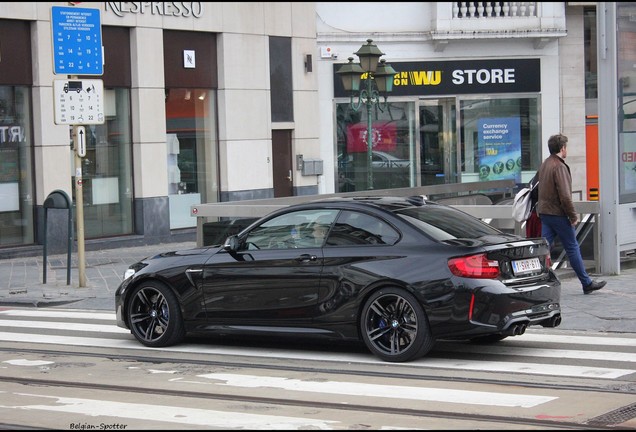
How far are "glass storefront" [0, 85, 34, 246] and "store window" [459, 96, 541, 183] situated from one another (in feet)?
41.5

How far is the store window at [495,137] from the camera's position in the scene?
96.6 ft

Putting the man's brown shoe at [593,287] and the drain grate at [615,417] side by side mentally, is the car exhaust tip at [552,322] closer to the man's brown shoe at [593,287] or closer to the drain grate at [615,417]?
the drain grate at [615,417]

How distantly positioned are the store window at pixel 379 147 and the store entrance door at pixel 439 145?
0.34m

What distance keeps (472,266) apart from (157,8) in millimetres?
15518

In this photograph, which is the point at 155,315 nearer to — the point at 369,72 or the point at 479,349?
the point at 479,349

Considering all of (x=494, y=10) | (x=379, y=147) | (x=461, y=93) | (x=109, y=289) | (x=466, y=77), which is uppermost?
(x=494, y=10)

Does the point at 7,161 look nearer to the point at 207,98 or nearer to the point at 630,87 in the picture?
the point at 207,98

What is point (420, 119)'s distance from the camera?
95.7ft

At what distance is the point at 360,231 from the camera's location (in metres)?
9.99

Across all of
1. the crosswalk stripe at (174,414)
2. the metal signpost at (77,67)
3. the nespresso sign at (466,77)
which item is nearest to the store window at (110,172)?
the metal signpost at (77,67)

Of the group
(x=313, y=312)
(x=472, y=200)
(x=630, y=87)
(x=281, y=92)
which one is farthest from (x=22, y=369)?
(x=281, y=92)

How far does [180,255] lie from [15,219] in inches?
432

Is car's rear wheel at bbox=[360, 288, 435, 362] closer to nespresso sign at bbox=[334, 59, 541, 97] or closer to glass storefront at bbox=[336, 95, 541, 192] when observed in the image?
glass storefront at bbox=[336, 95, 541, 192]

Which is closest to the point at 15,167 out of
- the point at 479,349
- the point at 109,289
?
the point at 109,289
